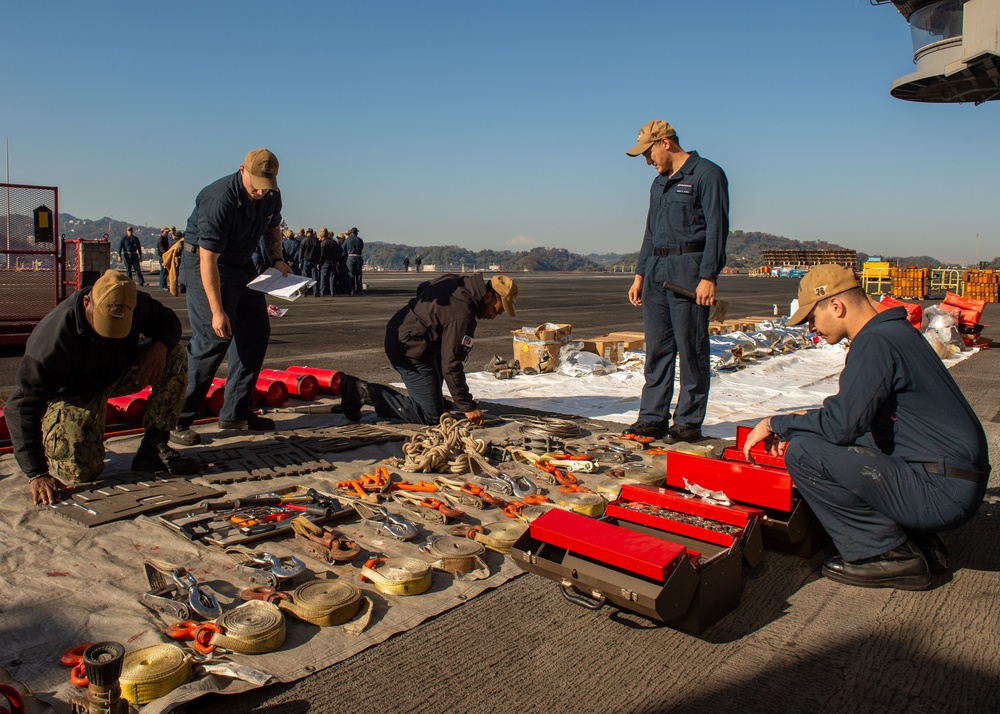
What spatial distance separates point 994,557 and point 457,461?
9.18 feet

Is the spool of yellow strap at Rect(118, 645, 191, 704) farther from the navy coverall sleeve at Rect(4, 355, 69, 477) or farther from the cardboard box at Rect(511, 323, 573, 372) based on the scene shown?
the cardboard box at Rect(511, 323, 573, 372)

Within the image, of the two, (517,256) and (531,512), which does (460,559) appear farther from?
(517,256)

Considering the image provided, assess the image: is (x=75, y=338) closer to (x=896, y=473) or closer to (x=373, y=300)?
(x=896, y=473)

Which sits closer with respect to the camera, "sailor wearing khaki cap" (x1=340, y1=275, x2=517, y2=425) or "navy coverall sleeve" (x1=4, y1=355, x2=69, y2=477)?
"navy coverall sleeve" (x1=4, y1=355, x2=69, y2=477)

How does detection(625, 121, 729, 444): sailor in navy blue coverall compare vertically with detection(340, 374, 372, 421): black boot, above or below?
above

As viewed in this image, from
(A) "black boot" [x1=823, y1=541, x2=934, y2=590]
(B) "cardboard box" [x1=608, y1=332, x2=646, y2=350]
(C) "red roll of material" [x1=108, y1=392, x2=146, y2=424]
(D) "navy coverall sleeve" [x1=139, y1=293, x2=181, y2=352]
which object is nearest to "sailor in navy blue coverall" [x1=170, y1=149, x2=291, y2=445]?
(C) "red roll of material" [x1=108, y1=392, x2=146, y2=424]

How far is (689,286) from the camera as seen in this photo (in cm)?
545

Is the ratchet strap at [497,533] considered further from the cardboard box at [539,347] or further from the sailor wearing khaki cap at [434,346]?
the cardboard box at [539,347]

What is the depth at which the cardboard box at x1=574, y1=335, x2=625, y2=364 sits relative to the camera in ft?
30.8

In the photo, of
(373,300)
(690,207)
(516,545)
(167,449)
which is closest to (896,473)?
(516,545)

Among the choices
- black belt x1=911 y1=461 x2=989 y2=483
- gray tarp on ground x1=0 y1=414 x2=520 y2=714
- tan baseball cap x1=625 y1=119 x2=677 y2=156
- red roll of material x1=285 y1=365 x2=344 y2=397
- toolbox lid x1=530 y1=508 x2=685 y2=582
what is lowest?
gray tarp on ground x1=0 y1=414 x2=520 y2=714

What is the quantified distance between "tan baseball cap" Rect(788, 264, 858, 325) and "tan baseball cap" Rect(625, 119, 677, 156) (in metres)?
2.53

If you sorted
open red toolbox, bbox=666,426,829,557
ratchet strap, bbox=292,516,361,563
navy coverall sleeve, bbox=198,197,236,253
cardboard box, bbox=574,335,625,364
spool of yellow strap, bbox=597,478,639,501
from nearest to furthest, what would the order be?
ratchet strap, bbox=292,516,361,563
open red toolbox, bbox=666,426,829,557
spool of yellow strap, bbox=597,478,639,501
navy coverall sleeve, bbox=198,197,236,253
cardboard box, bbox=574,335,625,364

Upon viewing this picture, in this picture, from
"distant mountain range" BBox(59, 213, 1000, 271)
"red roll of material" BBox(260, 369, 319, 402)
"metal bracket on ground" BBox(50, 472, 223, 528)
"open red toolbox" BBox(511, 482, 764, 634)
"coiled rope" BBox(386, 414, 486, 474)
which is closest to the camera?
"open red toolbox" BBox(511, 482, 764, 634)
